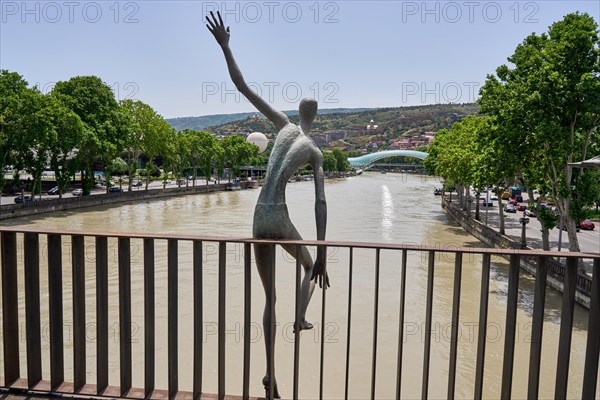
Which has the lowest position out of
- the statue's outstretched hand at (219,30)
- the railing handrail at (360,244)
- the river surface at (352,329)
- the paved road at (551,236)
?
the paved road at (551,236)

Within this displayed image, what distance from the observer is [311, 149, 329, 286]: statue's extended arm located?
3.16m

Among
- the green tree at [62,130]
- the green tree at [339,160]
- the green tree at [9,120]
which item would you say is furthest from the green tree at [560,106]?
the green tree at [339,160]

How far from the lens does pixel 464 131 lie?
1119 inches

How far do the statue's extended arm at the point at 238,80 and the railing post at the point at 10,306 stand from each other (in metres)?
1.86

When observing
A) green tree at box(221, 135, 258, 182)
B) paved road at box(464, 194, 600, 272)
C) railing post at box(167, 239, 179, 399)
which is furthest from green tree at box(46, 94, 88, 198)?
green tree at box(221, 135, 258, 182)

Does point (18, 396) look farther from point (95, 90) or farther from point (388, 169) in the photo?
point (388, 169)

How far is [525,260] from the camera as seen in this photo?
15.5m

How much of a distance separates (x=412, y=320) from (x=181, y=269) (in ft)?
22.3

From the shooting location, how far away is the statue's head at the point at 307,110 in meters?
3.68

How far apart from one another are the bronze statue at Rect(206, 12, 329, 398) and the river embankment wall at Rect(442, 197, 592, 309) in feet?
4.86

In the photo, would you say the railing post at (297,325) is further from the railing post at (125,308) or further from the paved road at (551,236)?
the paved road at (551,236)

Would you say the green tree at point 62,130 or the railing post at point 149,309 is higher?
the green tree at point 62,130

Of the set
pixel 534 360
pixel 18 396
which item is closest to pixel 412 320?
pixel 534 360

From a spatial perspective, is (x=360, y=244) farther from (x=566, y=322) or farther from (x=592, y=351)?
(x=592, y=351)
